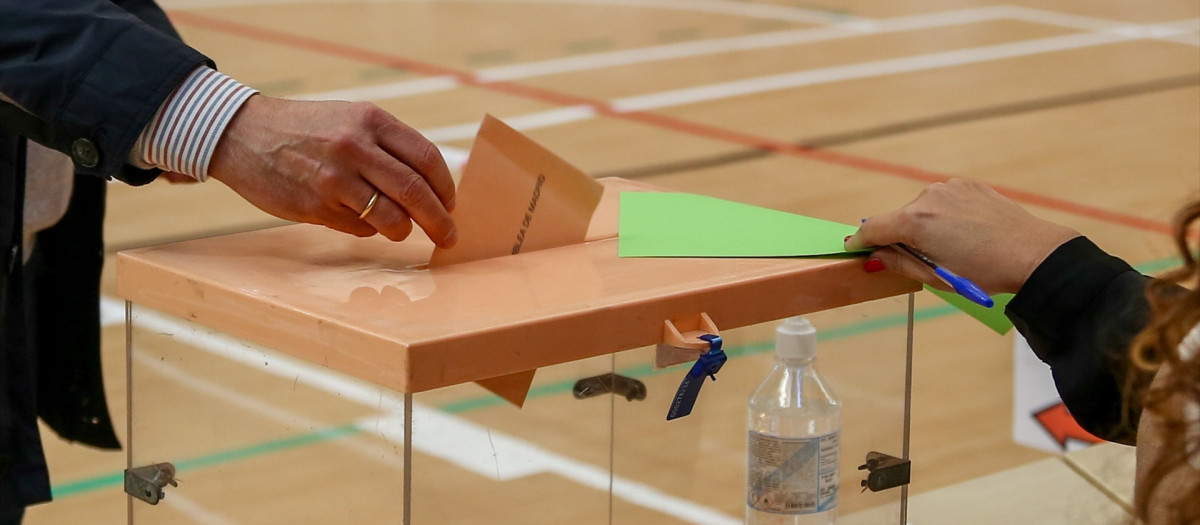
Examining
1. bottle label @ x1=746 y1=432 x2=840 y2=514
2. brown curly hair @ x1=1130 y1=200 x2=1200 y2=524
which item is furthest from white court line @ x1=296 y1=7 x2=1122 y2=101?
brown curly hair @ x1=1130 y1=200 x2=1200 y2=524

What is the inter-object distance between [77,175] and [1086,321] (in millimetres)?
1011

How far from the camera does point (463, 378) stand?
0.94 meters

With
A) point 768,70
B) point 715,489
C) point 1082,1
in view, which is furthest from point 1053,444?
point 1082,1

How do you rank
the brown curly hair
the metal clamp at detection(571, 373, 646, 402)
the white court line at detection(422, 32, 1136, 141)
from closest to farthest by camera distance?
the brown curly hair → the metal clamp at detection(571, 373, 646, 402) → the white court line at detection(422, 32, 1136, 141)

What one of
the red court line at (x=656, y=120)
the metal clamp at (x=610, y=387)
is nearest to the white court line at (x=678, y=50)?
the red court line at (x=656, y=120)

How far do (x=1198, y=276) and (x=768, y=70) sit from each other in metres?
4.93

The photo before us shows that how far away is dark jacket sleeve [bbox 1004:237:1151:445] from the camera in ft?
3.34

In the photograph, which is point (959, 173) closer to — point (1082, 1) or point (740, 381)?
point (740, 381)

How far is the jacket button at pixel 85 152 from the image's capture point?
1112 mm

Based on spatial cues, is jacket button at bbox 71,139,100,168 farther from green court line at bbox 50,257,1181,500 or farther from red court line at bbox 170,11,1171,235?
red court line at bbox 170,11,1171,235

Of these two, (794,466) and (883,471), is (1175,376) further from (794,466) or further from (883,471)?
(883,471)

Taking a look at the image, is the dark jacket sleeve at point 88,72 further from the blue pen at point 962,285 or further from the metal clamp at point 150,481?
the blue pen at point 962,285

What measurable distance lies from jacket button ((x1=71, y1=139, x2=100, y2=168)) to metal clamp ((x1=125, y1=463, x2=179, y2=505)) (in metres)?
0.23

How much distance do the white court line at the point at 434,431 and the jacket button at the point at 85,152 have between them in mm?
118
